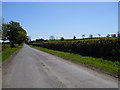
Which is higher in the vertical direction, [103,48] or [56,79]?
[103,48]

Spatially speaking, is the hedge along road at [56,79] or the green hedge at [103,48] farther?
the green hedge at [103,48]

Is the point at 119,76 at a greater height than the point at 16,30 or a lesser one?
lesser

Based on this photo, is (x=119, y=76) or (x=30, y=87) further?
(x=119, y=76)

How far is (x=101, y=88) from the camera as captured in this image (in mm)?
5828

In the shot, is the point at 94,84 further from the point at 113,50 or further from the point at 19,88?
the point at 113,50

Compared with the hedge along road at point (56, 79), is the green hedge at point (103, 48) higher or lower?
higher

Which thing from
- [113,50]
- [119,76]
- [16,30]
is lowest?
[119,76]

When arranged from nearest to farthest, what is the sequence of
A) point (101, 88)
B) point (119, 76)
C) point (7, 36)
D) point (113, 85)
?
point (101, 88)
point (113, 85)
point (119, 76)
point (7, 36)

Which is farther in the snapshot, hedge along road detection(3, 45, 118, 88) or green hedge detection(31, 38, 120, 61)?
green hedge detection(31, 38, 120, 61)

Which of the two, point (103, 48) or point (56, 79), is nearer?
point (56, 79)

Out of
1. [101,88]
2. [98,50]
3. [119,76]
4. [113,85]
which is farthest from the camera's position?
[98,50]

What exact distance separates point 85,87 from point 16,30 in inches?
2441

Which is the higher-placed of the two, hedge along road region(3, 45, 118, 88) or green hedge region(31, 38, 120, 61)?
green hedge region(31, 38, 120, 61)

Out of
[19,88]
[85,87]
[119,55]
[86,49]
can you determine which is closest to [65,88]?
[85,87]
